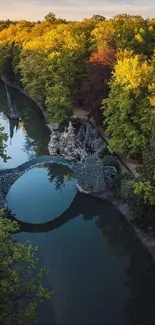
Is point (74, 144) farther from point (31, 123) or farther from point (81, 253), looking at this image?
point (31, 123)

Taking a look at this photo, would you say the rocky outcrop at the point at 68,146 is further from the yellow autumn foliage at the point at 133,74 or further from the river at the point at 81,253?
the yellow autumn foliage at the point at 133,74

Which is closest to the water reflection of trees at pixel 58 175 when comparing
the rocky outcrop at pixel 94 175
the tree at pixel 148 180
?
the rocky outcrop at pixel 94 175

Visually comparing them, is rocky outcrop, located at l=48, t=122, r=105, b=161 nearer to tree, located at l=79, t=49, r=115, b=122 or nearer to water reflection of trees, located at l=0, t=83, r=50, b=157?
water reflection of trees, located at l=0, t=83, r=50, b=157

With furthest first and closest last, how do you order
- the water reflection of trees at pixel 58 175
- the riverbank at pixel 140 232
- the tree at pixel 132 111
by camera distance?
the water reflection of trees at pixel 58 175, the tree at pixel 132 111, the riverbank at pixel 140 232

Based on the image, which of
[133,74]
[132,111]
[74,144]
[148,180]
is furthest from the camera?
[74,144]

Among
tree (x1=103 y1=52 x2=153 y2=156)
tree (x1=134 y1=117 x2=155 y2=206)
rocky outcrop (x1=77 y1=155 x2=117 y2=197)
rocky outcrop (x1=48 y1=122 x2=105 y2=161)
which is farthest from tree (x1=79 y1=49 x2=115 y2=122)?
tree (x1=134 y1=117 x2=155 y2=206)

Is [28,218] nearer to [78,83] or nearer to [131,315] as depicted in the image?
[131,315]

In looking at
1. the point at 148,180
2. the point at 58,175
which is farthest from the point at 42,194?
the point at 148,180
